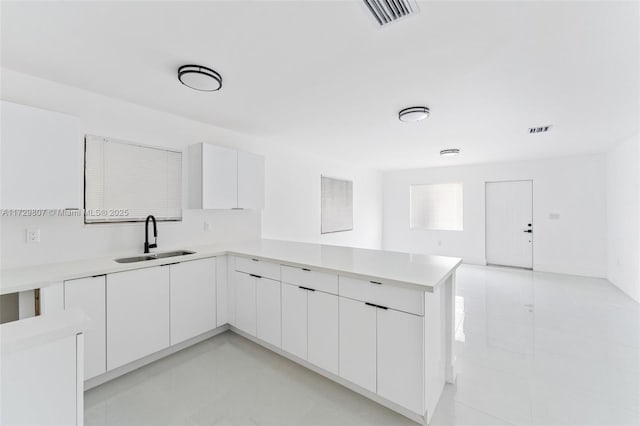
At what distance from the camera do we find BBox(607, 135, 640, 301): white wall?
3.90 m

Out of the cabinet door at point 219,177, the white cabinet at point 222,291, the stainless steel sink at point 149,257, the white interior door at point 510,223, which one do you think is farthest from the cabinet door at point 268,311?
the white interior door at point 510,223

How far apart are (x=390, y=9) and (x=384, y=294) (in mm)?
1655

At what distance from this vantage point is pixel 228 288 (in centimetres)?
288

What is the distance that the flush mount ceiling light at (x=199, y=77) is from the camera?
204cm

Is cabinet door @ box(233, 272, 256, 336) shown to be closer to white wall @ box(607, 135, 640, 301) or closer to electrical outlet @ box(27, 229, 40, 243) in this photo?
electrical outlet @ box(27, 229, 40, 243)

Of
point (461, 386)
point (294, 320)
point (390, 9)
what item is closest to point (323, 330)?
point (294, 320)

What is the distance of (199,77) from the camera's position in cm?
208

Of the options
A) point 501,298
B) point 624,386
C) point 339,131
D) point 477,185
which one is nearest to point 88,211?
point 339,131

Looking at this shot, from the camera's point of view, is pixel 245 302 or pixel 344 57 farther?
pixel 245 302

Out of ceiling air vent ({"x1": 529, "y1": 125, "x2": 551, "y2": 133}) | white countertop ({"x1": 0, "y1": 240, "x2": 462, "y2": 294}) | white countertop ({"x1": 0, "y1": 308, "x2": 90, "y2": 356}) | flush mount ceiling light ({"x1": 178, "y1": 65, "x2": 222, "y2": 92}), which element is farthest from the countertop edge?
ceiling air vent ({"x1": 529, "y1": 125, "x2": 551, "y2": 133})

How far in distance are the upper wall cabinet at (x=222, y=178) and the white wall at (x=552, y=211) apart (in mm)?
5205

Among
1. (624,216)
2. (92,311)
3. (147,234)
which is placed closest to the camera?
(92,311)

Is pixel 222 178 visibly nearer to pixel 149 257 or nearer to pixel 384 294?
pixel 149 257

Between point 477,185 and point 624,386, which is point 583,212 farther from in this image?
point 624,386
